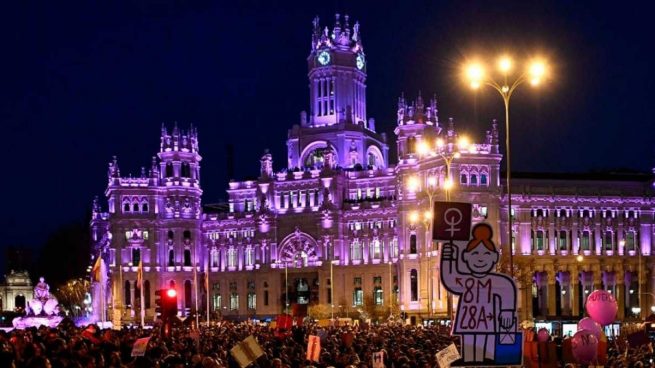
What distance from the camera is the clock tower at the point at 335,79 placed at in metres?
118

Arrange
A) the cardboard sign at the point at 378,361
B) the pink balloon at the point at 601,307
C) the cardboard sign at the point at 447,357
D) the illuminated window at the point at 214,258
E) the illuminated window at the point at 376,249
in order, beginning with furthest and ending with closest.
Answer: the illuminated window at the point at 214,258
the illuminated window at the point at 376,249
the pink balloon at the point at 601,307
the cardboard sign at the point at 378,361
the cardboard sign at the point at 447,357

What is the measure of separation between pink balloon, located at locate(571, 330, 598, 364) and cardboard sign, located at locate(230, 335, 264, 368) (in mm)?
6999

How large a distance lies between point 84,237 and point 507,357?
14369 centimetres

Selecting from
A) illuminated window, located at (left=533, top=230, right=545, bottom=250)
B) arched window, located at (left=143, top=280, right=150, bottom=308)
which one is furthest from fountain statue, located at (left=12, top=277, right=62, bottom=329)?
illuminated window, located at (left=533, top=230, right=545, bottom=250)

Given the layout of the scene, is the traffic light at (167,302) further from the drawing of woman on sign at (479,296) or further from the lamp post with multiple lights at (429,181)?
the lamp post with multiple lights at (429,181)

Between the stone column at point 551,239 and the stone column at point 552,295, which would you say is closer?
the stone column at point 552,295

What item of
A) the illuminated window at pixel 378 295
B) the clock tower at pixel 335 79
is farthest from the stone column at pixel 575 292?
the clock tower at pixel 335 79

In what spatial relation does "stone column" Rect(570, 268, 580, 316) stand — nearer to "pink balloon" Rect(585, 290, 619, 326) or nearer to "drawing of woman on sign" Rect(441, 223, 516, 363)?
"pink balloon" Rect(585, 290, 619, 326)

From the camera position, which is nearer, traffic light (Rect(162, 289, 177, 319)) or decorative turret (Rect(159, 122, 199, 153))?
traffic light (Rect(162, 289, 177, 319))

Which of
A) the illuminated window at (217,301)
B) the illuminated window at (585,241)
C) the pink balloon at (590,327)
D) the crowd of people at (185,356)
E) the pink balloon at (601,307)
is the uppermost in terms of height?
the illuminated window at (585,241)

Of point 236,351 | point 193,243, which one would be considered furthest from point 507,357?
point 193,243

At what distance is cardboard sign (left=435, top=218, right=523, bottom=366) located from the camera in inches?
577

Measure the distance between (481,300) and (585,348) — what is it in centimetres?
958

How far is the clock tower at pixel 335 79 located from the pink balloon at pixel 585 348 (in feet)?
305
